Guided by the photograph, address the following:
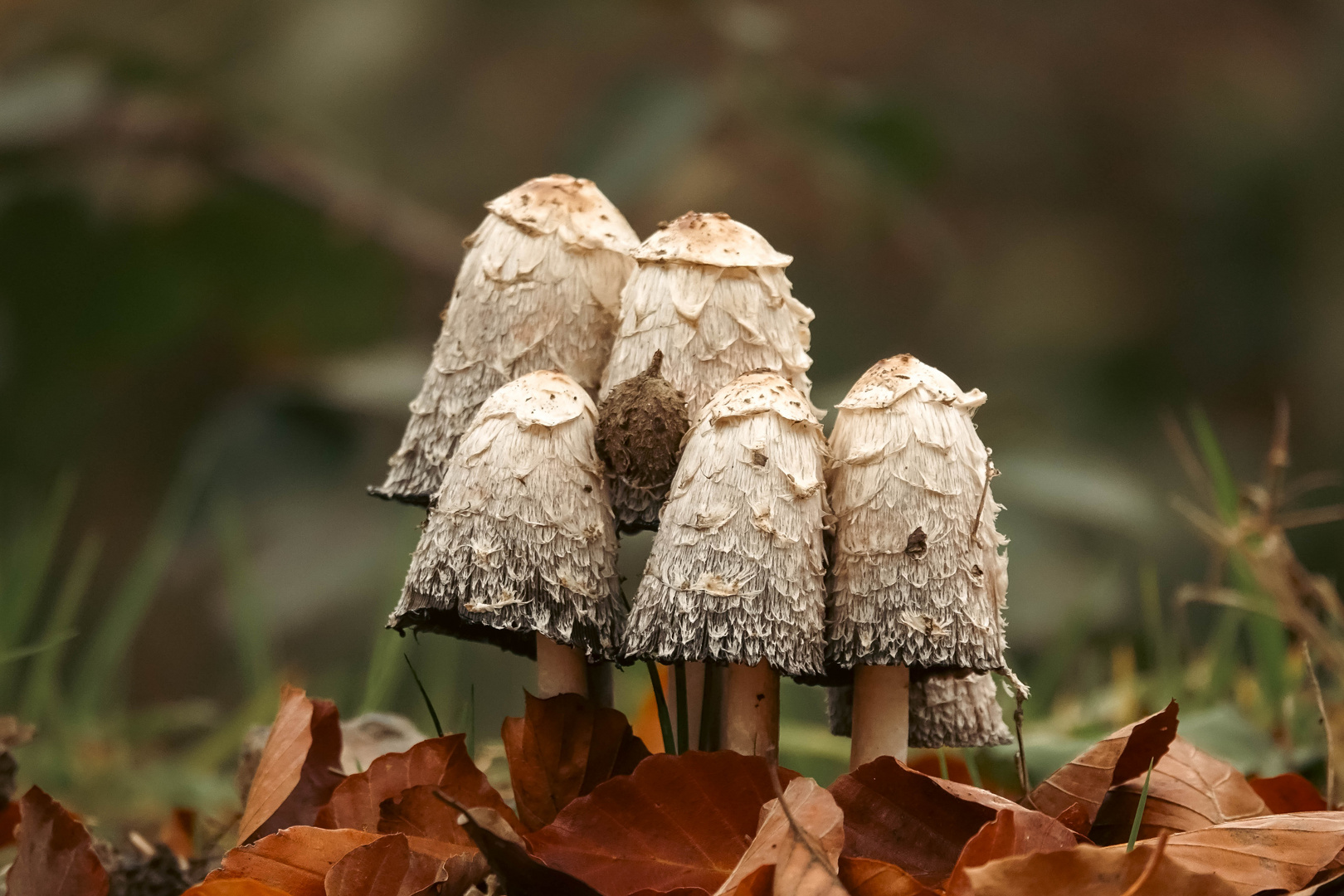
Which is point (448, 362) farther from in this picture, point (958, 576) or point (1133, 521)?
point (1133, 521)

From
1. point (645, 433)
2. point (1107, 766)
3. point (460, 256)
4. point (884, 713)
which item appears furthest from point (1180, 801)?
point (460, 256)

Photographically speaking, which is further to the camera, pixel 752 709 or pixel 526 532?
pixel 752 709

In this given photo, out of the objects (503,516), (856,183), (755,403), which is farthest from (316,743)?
(856,183)

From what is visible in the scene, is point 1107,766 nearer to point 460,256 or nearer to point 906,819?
point 906,819

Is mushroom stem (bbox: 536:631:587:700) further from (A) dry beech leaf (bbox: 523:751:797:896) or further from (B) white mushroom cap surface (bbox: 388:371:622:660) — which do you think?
(A) dry beech leaf (bbox: 523:751:797:896)

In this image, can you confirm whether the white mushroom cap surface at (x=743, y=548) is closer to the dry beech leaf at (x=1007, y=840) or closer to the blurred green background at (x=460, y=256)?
the dry beech leaf at (x=1007, y=840)

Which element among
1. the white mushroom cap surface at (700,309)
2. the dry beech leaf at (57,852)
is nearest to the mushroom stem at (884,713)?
the white mushroom cap surface at (700,309)
